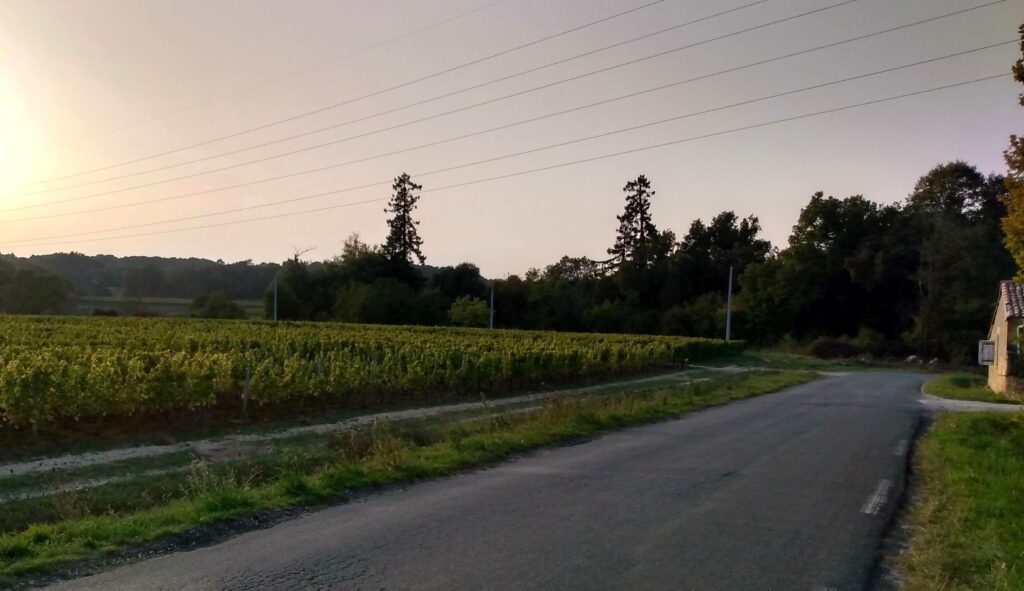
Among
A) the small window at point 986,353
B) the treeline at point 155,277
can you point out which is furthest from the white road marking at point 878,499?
the treeline at point 155,277

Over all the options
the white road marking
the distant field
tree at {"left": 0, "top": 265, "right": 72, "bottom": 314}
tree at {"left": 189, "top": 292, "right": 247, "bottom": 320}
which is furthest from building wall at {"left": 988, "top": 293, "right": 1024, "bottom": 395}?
tree at {"left": 0, "top": 265, "right": 72, "bottom": 314}

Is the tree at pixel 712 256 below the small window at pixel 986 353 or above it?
above

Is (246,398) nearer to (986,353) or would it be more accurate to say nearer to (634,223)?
(986,353)

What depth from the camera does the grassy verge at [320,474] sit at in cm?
685

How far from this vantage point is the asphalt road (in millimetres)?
6012

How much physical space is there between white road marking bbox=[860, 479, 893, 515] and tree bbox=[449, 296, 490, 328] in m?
71.4

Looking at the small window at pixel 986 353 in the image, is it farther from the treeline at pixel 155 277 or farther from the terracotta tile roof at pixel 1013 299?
the treeline at pixel 155 277

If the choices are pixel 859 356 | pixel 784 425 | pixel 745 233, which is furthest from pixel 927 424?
pixel 745 233

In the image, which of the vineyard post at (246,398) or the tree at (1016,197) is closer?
the tree at (1016,197)

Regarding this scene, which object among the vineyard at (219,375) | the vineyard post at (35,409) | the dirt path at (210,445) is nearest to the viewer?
the dirt path at (210,445)

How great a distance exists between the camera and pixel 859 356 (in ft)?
206

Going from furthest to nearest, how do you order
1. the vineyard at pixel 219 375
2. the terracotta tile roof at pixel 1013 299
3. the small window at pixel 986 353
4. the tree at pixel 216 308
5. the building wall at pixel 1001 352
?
1. the tree at pixel 216 308
2. the small window at pixel 986 353
3. the building wall at pixel 1001 352
4. the terracotta tile roof at pixel 1013 299
5. the vineyard at pixel 219 375

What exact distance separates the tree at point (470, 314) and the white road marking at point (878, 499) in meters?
71.4

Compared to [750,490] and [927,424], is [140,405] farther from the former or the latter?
[927,424]
